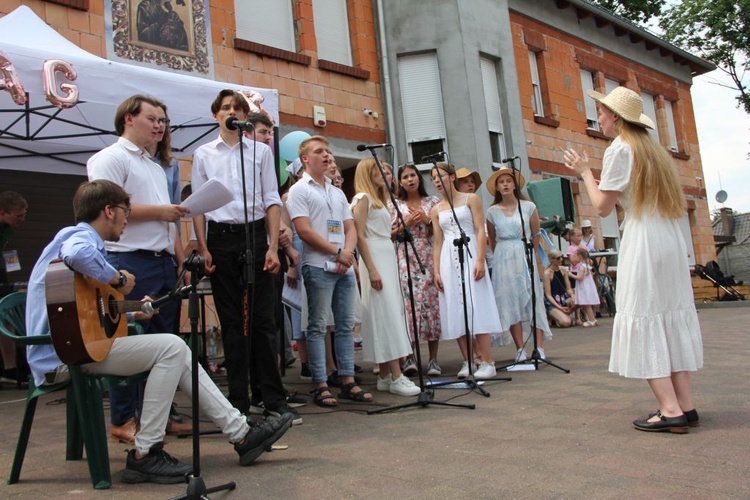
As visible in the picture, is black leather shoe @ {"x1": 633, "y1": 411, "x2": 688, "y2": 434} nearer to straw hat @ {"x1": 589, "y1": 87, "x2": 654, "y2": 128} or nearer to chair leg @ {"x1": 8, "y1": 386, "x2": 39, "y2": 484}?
straw hat @ {"x1": 589, "y1": 87, "x2": 654, "y2": 128}

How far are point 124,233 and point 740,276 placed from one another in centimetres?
2780

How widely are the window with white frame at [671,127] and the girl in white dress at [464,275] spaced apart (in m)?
18.2

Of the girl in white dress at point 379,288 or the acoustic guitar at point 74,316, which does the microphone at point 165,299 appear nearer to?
the acoustic guitar at point 74,316

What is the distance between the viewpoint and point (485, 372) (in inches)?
228

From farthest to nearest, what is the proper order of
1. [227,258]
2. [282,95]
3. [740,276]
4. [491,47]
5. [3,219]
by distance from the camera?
1. [740,276]
2. [491,47]
3. [282,95]
4. [3,219]
5. [227,258]

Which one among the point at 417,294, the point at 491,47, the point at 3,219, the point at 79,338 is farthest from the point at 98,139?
the point at 491,47

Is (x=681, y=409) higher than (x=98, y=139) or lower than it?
lower

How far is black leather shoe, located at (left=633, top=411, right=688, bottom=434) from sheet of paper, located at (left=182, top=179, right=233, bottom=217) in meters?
2.56

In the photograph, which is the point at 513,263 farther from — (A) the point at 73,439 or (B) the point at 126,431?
(A) the point at 73,439

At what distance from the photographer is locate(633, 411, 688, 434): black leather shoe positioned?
3.54 m

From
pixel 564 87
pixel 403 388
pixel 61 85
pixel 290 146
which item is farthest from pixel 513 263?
pixel 564 87

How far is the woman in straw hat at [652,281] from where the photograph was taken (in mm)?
3623

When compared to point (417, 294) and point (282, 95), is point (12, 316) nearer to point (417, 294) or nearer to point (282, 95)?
point (417, 294)

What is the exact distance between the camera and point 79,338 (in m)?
2.79
